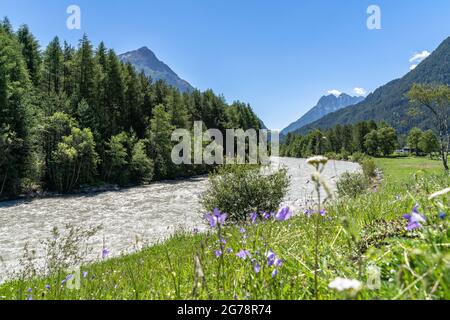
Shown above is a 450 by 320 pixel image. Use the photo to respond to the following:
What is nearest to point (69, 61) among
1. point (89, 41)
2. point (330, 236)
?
point (89, 41)

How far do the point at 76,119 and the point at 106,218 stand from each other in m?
31.2

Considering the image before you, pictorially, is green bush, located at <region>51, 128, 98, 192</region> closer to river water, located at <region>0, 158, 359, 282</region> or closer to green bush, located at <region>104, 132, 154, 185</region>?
green bush, located at <region>104, 132, 154, 185</region>

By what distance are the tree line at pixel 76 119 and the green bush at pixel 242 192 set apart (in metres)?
27.0

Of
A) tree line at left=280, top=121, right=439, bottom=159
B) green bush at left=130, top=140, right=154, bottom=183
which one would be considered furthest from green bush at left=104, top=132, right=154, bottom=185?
tree line at left=280, top=121, right=439, bottom=159

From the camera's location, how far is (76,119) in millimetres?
47656

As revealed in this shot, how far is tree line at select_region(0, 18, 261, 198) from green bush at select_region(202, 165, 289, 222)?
27.0 meters

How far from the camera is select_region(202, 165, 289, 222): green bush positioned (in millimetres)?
14492

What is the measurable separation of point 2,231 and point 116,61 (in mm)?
47002

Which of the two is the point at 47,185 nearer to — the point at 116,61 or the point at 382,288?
the point at 116,61

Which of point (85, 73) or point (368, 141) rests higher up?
point (85, 73)

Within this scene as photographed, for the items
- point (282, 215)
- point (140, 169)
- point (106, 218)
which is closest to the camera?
point (282, 215)

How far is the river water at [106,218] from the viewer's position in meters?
15.2

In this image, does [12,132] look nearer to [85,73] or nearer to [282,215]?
[85,73]

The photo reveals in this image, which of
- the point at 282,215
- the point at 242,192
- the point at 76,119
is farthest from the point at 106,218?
the point at 76,119
